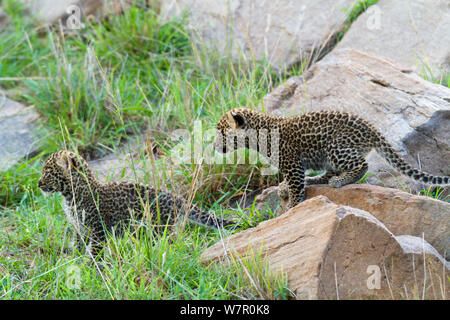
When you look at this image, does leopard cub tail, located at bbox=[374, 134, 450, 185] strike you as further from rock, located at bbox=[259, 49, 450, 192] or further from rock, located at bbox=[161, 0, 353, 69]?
rock, located at bbox=[161, 0, 353, 69]

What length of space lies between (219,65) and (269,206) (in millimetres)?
3315

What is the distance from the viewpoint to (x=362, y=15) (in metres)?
9.85

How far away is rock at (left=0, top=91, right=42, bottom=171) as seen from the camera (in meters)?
9.16

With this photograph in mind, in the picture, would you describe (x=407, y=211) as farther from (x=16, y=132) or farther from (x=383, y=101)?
(x=16, y=132)

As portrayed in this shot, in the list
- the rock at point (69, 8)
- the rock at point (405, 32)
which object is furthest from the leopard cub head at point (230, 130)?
the rock at point (69, 8)

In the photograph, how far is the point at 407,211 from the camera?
565 centimetres

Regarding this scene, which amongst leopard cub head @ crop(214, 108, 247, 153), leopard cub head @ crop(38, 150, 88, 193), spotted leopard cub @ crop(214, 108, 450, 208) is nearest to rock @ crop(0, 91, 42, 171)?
leopard cub head @ crop(38, 150, 88, 193)

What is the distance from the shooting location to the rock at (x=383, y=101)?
6773 millimetres

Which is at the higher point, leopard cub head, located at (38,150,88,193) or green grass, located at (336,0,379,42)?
green grass, located at (336,0,379,42)

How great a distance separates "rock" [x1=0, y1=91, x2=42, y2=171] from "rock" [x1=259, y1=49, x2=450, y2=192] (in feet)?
11.8

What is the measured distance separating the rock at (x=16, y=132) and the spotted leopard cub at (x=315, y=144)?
3.56m

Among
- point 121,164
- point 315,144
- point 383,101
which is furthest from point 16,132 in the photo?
point 383,101

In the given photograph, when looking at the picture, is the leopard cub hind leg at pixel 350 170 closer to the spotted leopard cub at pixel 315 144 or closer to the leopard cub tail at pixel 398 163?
the spotted leopard cub at pixel 315 144
